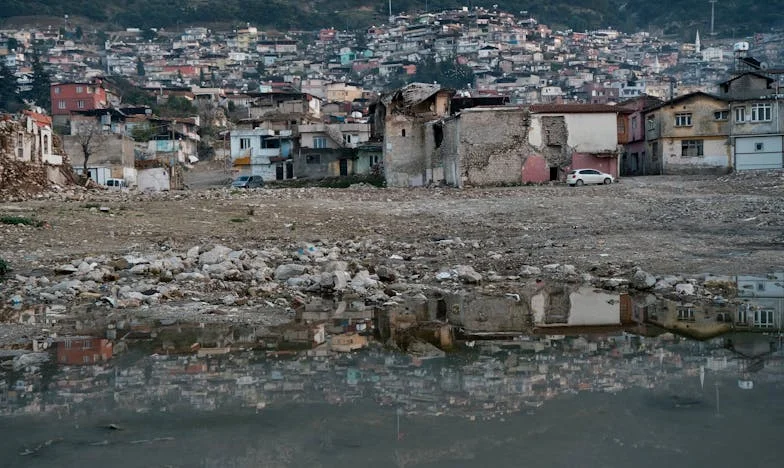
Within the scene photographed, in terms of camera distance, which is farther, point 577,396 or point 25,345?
Answer: point 25,345

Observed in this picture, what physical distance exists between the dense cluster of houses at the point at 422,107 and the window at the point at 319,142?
3.7 inches

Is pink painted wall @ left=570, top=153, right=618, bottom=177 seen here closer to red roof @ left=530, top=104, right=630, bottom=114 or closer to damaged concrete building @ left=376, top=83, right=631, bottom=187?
damaged concrete building @ left=376, top=83, right=631, bottom=187

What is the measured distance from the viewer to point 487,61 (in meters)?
162

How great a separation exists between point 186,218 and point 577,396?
65.0ft

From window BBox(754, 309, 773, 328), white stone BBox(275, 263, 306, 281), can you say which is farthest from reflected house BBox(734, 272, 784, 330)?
white stone BBox(275, 263, 306, 281)

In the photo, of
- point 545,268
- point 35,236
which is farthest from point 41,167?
point 545,268

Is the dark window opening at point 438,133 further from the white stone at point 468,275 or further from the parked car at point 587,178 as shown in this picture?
the white stone at point 468,275

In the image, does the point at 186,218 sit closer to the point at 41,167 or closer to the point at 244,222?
the point at 244,222

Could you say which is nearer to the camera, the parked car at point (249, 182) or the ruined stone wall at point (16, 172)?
the ruined stone wall at point (16, 172)

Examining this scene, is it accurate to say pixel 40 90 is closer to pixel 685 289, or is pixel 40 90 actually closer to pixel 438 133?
pixel 438 133

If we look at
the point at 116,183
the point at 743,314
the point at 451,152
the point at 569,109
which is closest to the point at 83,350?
the point at 743,314

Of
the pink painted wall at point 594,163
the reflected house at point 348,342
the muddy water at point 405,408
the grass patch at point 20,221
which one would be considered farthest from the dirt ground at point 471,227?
the muddy water at point 405,408

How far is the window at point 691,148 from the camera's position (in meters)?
49.6

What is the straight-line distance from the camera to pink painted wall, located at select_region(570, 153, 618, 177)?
1758 inches
